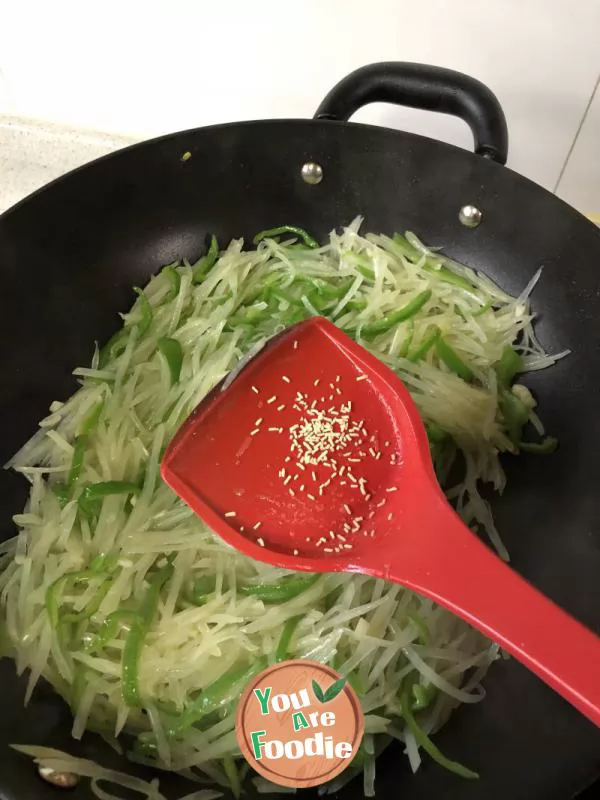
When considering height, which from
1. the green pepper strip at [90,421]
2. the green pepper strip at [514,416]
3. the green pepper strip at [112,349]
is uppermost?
the green pepper strip at [514,416]

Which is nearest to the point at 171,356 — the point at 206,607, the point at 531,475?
the point at 206,607

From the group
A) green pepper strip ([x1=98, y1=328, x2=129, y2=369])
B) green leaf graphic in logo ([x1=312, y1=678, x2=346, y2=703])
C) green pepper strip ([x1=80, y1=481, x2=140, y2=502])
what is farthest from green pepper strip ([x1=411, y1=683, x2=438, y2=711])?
green pepper strip ([x1=98, y1=328, x2=129, y2=369])

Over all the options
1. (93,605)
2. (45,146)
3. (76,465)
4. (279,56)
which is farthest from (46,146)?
(93,605)

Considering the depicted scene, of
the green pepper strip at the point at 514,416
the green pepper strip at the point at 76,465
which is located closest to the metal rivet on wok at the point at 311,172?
the green pepper strip at the point at 514,416

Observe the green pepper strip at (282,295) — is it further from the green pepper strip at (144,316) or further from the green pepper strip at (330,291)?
the green pepper strip at (144,316)

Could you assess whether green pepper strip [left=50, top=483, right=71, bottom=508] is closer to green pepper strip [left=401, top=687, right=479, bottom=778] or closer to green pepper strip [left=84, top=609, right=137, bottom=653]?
green pepper strip [left=84, top=609, right=137, bottom=653]

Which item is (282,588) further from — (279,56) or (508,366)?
(279,56)
